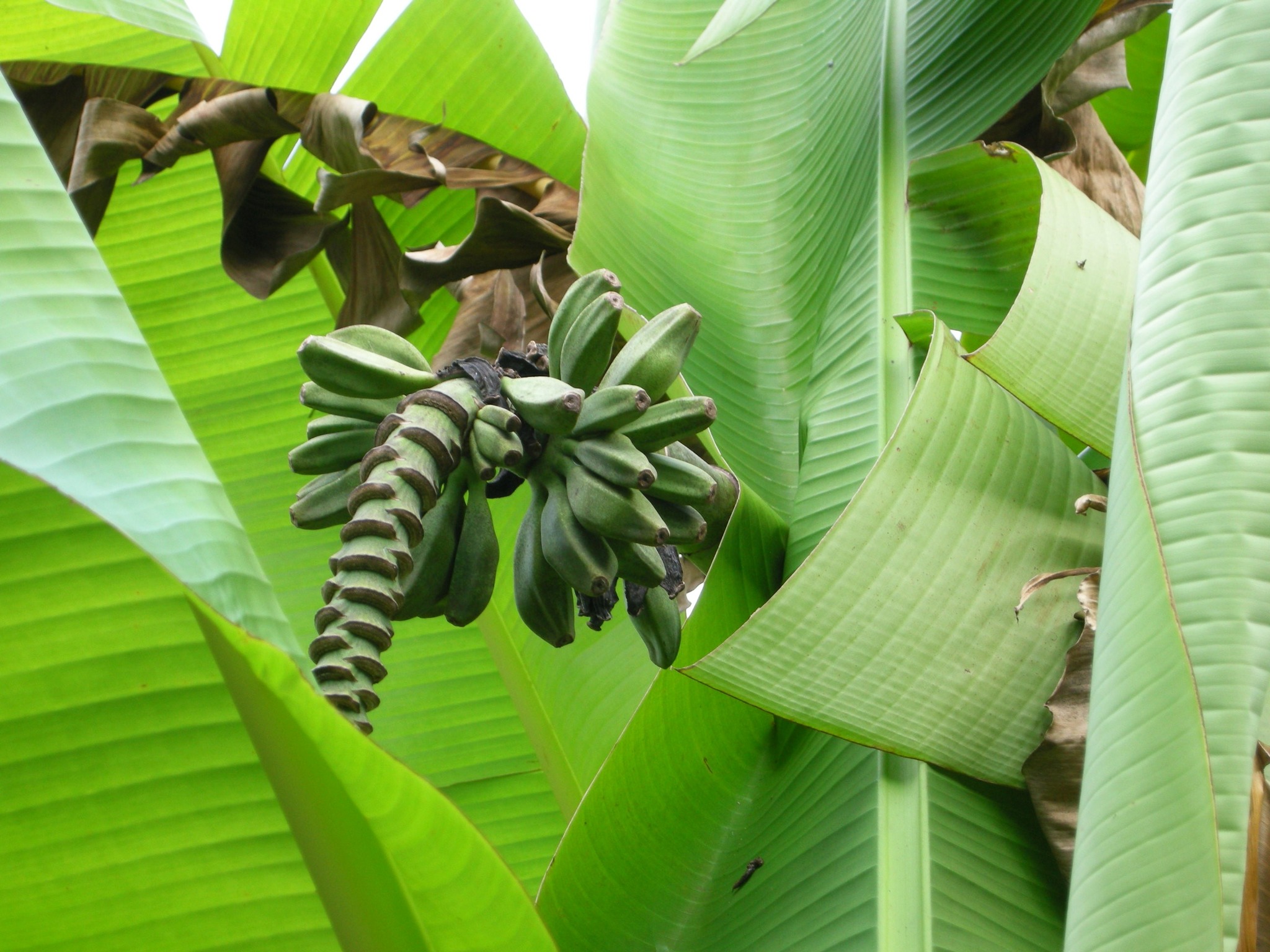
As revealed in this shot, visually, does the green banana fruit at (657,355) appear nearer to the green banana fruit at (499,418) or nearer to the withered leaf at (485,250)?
the green banana fruit at (499,418)

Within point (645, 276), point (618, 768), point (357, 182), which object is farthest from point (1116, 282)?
point (357, 182)

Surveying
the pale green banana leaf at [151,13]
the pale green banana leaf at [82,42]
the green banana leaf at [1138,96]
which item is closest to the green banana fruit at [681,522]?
the pale green banana leaf at [151,13]

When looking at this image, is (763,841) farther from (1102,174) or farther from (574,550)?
(1102,174)

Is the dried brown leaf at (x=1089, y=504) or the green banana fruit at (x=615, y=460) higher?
the dried brown leaf at (x=1089, y=504)

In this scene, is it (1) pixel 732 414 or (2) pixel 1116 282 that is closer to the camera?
(2) pixel 1116 282

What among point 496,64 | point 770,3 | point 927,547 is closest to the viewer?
point 927,547

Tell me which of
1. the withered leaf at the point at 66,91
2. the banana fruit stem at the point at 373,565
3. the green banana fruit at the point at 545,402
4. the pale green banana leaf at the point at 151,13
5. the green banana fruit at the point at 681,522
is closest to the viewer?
the banana fruit stem at the point at 373,565

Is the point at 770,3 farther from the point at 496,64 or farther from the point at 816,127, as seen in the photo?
the point at 496,64

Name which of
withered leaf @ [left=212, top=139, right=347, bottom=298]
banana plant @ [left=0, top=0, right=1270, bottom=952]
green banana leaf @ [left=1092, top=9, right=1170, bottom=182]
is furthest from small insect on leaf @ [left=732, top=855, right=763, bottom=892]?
green banana leaf @ [left=1092, top=9, right=1170, bottom=182]
